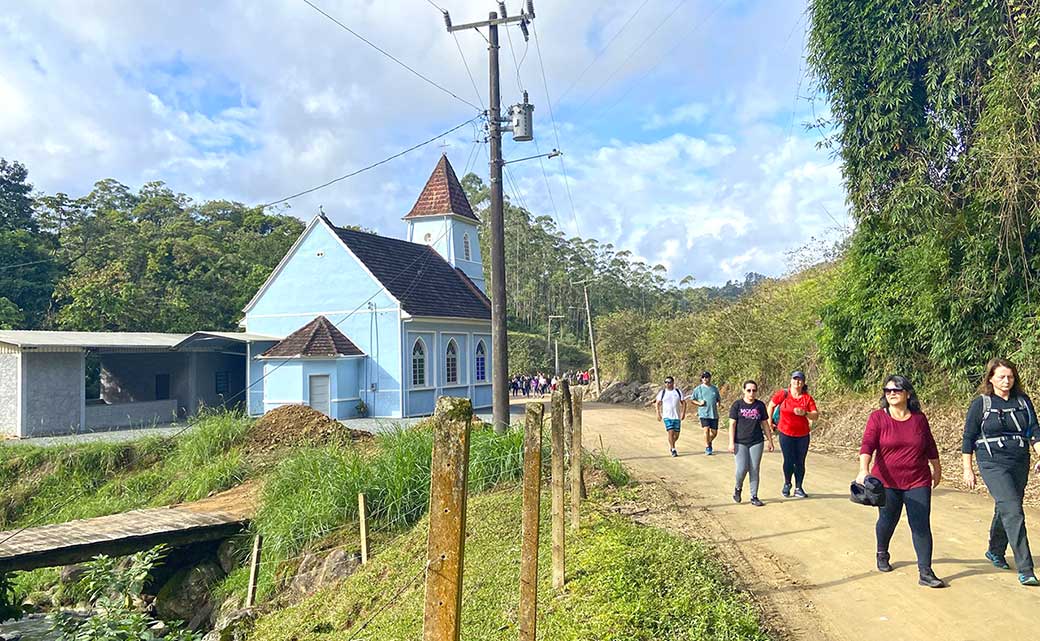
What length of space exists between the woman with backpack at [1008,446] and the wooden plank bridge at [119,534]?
11274mm

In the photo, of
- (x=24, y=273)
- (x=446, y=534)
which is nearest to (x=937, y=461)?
(x=446, y=534)

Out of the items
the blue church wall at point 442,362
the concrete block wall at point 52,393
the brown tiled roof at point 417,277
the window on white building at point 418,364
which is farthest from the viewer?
the brown tiled roof at point 417,277

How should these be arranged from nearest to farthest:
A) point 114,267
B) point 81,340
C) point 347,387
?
1. point 81,340
2. point 347,387
3. point 114,267

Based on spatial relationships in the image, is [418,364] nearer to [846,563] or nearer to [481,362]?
[481,362]

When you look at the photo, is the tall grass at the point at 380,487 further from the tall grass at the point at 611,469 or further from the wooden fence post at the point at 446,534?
the wooden fence post at the point at 446,534

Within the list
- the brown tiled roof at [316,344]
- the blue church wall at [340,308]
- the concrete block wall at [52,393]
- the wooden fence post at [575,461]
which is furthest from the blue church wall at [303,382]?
the wooden fence post at [575,461]

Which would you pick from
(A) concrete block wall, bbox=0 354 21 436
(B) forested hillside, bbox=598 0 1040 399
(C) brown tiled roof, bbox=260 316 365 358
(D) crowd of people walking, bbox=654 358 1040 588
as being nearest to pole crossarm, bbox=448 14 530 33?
(B) forested hillside, bbox=598 0 1040 399

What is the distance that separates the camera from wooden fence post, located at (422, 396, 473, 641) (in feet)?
9.10

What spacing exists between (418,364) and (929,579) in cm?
2281

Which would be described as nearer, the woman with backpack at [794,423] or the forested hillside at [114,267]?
the woman with backpack at [794,423]

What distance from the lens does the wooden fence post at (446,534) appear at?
109 inches

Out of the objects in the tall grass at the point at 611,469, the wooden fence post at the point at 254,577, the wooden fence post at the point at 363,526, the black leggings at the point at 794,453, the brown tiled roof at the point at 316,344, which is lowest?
the wooden fence post at the point at 254,577

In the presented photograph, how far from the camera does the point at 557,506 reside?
6129 millimetres

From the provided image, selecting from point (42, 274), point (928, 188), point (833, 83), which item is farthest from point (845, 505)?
point (42, 274)
